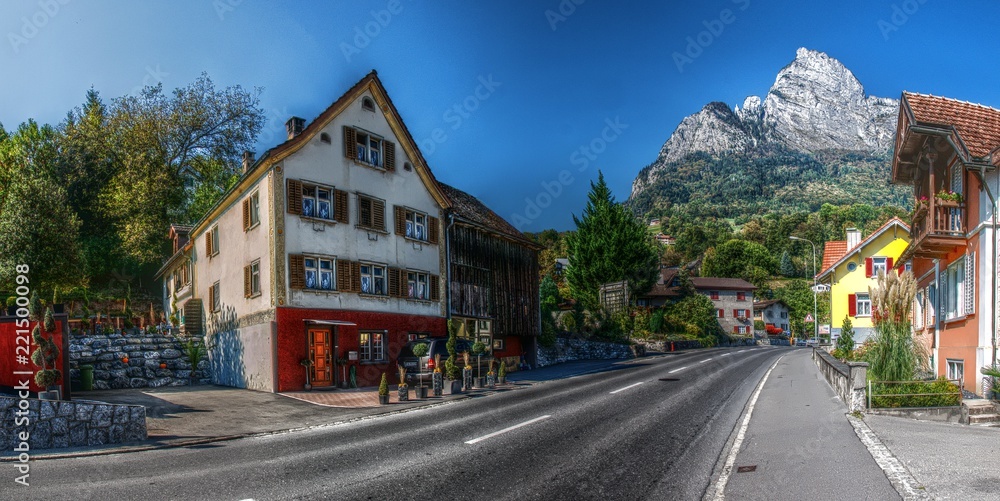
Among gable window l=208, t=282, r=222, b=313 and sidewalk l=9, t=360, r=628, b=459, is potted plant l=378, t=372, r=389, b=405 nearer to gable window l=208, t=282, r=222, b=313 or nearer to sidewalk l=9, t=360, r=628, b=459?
sidewalk l=9, t=360, r=628, b=459

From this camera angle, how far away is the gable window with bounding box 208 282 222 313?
29.1 metres

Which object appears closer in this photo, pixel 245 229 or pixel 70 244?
pixel 245 229

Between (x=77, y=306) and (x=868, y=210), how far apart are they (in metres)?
148

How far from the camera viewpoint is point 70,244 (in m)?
34.3

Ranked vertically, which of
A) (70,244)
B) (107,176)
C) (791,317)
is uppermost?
(107,176)

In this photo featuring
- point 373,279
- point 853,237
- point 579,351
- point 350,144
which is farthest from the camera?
point 853,237

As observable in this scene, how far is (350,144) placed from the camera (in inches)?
1032

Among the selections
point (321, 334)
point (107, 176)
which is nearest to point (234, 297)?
point (321, 334)

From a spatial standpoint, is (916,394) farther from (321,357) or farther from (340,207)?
(340,207)

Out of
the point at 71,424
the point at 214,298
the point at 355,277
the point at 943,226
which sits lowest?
the point at 71,424

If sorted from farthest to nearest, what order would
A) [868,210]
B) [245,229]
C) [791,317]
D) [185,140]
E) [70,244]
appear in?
[868,210] < [791,317] < [185,140] < [70,244] < [245,229]

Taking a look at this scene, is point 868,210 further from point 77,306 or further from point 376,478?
point 376,478

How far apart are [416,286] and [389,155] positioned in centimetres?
568

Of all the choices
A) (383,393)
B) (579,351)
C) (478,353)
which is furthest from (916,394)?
(579,351)
